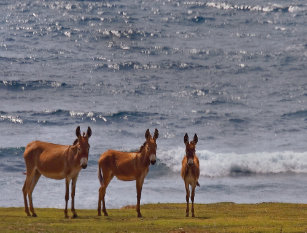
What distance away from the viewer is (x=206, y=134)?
6119 cm

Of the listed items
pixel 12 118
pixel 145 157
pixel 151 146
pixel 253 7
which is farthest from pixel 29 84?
pixel 151 146

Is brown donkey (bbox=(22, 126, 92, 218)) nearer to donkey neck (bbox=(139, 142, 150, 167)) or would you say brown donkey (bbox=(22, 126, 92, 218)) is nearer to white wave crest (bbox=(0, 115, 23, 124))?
donkey neck (bbox=(139, 142, 150, 167))

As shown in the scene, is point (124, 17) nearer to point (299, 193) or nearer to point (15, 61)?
point (15, 61)

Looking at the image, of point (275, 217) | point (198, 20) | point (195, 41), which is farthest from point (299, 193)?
point (198, 20)

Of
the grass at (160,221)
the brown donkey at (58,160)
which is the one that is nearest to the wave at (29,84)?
the grass at (160,221)

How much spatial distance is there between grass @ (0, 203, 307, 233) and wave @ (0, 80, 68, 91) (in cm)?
3978

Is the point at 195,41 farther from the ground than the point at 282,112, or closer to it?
farther from the ground

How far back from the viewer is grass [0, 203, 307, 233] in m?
24.0

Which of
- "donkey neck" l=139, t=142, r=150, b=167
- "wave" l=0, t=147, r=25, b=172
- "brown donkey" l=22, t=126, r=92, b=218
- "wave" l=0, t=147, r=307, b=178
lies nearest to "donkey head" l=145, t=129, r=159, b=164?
"donkey neck" l=139, t=142, r=150, b=167

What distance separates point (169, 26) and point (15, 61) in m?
19.4

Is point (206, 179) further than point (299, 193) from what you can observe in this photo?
Yes

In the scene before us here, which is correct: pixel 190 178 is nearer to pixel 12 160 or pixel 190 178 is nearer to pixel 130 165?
pixel 130 165

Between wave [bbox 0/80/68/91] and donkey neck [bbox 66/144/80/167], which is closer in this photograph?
donkey neck [bbox 66/144/80/167]

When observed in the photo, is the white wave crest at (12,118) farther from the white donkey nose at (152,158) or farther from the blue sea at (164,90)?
the white donkey nose at (152,158)
